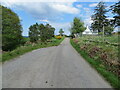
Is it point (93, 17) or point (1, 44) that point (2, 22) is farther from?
point (93, 17)

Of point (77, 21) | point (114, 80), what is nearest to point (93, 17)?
point (77, 21)

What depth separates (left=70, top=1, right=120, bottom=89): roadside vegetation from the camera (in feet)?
15.9

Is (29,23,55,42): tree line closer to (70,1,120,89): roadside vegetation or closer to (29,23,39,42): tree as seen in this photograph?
(29,23,39,42): tree

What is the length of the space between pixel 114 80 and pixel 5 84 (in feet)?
13.3

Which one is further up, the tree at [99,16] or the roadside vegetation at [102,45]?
the tree at [99,16]

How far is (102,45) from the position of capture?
1024cm

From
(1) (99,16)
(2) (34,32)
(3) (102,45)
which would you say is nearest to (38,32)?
(2) (34,32)

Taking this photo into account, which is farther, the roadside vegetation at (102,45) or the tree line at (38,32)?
the tree line at (38,32)

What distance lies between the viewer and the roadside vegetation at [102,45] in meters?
4.83

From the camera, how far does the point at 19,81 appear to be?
12.7ft

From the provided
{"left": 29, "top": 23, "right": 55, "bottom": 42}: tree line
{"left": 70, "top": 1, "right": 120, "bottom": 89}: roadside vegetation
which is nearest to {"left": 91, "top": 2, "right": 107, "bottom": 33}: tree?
{"left": 70, "top": 1, "right": 120, "bottom": 89}: roadside vegetation

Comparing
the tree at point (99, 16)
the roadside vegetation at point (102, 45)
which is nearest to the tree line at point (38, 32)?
the roadside vegetation at point (102, 45)

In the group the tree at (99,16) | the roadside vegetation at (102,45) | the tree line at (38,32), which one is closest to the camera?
the roadside vegetation at (102,45)

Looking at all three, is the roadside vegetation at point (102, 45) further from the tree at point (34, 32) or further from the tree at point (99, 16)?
the tree at point (34, 32)
